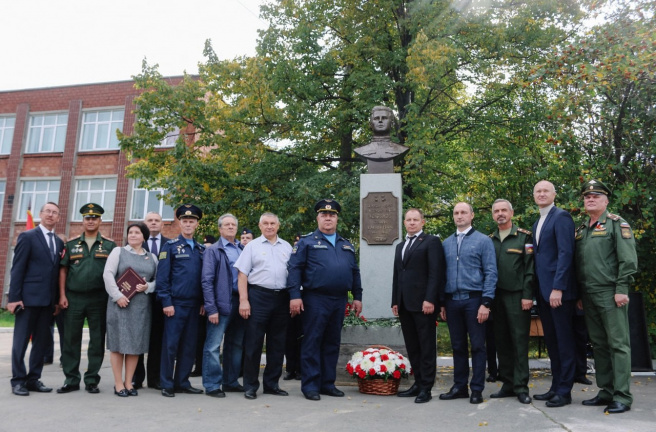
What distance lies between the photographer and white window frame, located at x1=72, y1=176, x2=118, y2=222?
2400cm

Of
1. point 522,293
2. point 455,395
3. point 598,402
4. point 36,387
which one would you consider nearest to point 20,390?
point 36,387

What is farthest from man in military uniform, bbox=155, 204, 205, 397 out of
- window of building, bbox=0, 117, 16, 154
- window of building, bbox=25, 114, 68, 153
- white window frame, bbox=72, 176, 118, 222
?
window of building, bbox=0, 117, 16, 154

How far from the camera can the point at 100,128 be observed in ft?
81.6

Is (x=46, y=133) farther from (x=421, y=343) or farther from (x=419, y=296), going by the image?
(x=421, y=343)

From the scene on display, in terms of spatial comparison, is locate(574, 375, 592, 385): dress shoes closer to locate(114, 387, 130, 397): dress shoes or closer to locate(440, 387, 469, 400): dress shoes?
locate(440, 387, 469, 400): dress shoes

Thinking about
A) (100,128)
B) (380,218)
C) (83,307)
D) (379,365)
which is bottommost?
(379,365)

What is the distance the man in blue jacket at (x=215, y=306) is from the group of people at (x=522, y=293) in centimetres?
191

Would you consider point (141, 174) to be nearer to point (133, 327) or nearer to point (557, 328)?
point (133, 327)

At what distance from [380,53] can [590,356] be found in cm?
810

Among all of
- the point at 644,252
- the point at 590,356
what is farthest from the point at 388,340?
the point at 644,252

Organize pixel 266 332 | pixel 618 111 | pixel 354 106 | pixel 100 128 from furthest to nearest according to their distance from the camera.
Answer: pixel 100 128 → pixel 354 106 → pixel 618 111 → pixel 266 332

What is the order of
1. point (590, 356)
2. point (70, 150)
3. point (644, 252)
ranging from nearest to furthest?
point (590, 356) → point (644, 252) → point (70, 150)

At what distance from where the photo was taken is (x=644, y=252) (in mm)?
8758

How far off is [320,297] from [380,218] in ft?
6.83
